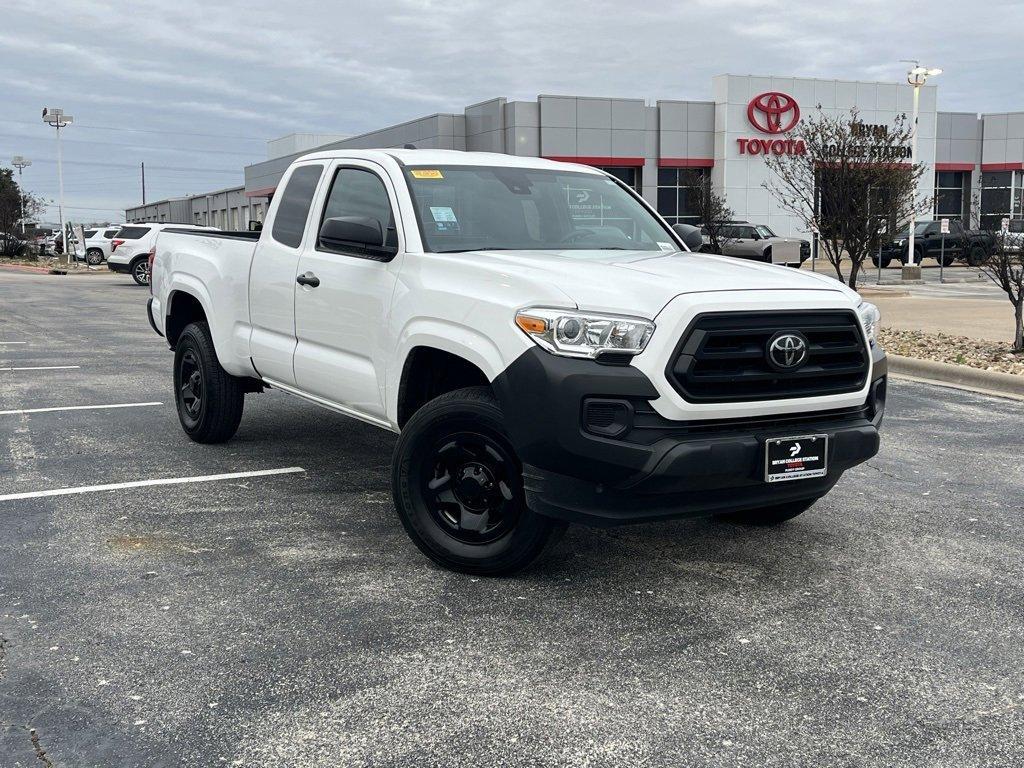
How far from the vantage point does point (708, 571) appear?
4898 millimetres

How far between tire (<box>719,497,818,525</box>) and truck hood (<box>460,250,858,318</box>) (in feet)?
4.17

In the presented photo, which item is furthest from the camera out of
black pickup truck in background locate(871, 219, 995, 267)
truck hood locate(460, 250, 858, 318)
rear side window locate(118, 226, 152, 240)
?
black pickup truck in background locate(871, 219, 995, 267)

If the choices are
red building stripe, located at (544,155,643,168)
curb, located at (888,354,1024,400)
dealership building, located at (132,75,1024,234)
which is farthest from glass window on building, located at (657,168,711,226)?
curb, located at (888,354,1024,400)

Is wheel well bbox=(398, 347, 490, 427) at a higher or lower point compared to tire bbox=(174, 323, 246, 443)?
higher

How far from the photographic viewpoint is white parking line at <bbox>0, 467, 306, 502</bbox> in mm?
6105

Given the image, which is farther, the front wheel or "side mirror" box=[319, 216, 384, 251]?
the front wheel

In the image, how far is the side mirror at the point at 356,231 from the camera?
16.6ft

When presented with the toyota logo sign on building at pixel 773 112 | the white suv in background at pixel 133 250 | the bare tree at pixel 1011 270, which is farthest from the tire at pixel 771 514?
the toyota logo sign on building at pixel 773 112

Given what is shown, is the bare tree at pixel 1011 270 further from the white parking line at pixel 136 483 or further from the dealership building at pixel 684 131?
the dealership building at pixel 684 131

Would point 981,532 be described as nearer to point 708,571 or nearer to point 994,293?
point 708,571

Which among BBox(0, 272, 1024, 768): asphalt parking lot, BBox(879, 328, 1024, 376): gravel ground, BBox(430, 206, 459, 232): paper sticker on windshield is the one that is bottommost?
BBox(0, 272, 1024, 768): asphalt parking lot

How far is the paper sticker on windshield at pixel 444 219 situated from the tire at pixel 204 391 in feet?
7.77

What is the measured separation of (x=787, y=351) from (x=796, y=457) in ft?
1.42

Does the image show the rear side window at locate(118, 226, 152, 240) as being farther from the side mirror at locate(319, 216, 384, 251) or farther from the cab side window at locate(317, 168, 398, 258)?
the side mirror at locate(319, 216, 384, 251)
